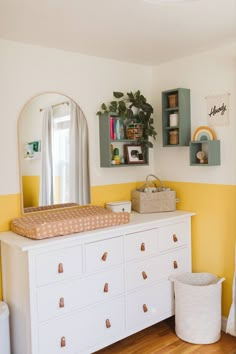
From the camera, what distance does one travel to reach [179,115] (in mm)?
3107

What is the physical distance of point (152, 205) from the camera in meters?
3.20

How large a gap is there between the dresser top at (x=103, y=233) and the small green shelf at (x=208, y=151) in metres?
0.47

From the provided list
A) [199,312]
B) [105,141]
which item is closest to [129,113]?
[105,141]

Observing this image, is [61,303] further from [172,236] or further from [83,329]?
[172,236]

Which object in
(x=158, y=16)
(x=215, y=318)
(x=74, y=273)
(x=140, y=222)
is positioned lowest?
(x=215, y=318)

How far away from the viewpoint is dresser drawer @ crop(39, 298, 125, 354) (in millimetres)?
2359

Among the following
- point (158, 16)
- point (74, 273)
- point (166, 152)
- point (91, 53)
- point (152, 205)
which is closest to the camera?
point (158, 16)

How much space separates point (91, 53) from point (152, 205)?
4.44 feet

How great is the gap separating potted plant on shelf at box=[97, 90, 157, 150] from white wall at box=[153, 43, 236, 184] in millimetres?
198

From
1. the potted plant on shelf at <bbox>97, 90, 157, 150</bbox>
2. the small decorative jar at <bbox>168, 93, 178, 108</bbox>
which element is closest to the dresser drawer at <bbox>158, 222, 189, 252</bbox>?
the potted plant on shelf at <bbox>97, 90, 157, 150</bbox>

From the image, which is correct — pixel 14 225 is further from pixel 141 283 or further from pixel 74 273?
pixel 141 283

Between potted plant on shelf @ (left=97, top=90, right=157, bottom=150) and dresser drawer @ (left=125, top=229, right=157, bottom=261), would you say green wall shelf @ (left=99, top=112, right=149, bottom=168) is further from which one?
dresser drawer @ (left=125, top=229, right=157, bottom=261)

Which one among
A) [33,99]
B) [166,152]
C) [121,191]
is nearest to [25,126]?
[33,99]

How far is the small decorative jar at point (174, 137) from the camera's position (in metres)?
3.16
